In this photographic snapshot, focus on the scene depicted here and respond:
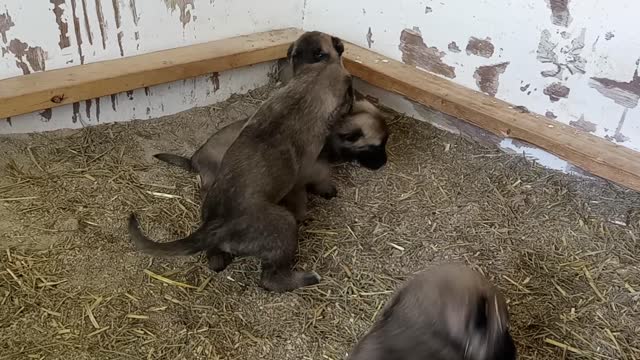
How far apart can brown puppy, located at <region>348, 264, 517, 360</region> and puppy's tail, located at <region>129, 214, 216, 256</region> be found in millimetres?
828

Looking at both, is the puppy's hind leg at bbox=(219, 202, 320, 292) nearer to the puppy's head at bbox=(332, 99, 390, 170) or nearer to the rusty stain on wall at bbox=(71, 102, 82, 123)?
the puppy's head at bbox=(332, 99, 390, 170)

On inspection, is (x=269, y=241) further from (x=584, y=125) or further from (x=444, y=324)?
(x=584, y=125)

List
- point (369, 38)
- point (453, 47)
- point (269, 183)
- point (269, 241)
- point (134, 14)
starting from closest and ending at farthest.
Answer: point (269, 241) → point (269, 183) → point (134, 14) → point (453, 47) → point (369, 38)

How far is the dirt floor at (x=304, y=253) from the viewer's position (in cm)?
268

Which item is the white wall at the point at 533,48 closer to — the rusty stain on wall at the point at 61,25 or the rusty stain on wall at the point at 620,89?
the rusty stain on wall at the point at 620,89

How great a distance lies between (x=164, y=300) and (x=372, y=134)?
1340 millimetres

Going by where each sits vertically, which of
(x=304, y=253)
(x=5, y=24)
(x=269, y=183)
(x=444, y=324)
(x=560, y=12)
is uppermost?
(x=560, y=12)

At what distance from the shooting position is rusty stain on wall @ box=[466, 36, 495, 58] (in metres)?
3.85

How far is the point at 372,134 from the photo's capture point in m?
3.49

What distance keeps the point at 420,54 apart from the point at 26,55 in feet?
7.20

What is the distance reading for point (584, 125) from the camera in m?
3.71

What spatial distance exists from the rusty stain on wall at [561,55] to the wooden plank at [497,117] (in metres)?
0.30

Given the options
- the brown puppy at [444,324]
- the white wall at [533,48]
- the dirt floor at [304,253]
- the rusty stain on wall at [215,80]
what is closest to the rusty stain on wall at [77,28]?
the dirt floor at [304,253]

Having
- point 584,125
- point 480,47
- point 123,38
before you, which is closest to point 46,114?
→ point 123,38
